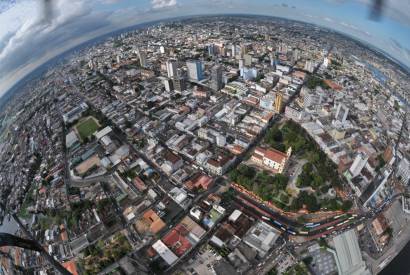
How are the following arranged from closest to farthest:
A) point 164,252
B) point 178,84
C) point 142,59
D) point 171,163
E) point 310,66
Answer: point 164,252
point 171,163
point 178,84
point 310,66
point 142,59

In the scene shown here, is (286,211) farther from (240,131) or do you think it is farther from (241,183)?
(240,131)

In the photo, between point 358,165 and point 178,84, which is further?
point 178,84

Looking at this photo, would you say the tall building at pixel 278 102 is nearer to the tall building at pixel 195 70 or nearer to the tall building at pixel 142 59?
the tall building at pixel 195 70

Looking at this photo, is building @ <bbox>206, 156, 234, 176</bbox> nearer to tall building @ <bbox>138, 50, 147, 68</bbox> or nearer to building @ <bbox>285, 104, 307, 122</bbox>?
building @ <bbox>285, 104, 307, 122</bbox>

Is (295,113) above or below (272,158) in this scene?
below

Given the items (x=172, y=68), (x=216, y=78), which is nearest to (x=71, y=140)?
(x=172, y=68)

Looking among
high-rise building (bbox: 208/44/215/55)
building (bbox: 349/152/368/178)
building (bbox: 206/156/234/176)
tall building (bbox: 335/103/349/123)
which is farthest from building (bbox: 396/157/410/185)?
high-rise building (bbox: 208/44/215/55)

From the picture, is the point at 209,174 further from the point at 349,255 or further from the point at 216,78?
the point at 216,78

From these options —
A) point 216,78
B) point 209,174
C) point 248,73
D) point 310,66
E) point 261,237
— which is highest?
point 216,78
